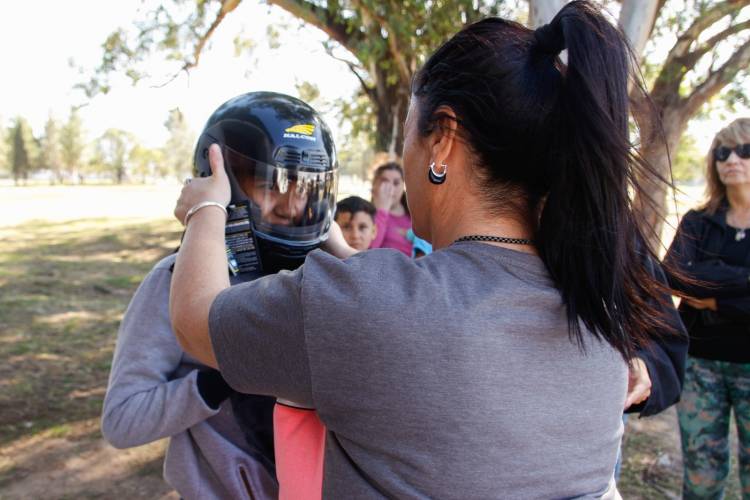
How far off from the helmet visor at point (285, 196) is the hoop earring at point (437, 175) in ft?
2.20

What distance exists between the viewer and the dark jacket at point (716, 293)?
3.12m

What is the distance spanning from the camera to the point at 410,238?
5105 mm

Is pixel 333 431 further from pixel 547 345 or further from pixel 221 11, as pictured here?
pixel 221 11

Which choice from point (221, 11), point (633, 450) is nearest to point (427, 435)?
point (633, 450)

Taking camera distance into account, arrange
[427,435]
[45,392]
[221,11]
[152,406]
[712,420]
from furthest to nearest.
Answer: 1. [221,11]
2. [45,392]
3. [712,420]
4. [152,406]
5. [427,435]

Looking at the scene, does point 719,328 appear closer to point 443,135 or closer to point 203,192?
point 443,135

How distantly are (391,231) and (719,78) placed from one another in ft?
15.0

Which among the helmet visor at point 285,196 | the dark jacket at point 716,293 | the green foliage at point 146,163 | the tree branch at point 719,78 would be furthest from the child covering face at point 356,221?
the green foliage at point 146,163

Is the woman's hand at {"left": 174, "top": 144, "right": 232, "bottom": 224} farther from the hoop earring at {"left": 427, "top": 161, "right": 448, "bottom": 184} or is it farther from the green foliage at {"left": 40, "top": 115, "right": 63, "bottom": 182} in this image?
the green foliage at {"left": 40, "top": 115, "right": 63, "bottom": 182}

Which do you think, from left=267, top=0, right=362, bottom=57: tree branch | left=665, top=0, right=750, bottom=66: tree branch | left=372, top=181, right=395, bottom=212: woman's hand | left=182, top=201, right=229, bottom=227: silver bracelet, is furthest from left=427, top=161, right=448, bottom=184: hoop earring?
left=267, top=0, right=362, bottom=57: tree branch

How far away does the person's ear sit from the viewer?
1.11m

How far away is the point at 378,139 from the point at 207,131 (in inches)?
275

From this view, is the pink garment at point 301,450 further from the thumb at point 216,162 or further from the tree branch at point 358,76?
the tree branch at point 358,76

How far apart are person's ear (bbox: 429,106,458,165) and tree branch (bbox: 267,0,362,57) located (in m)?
6.55
